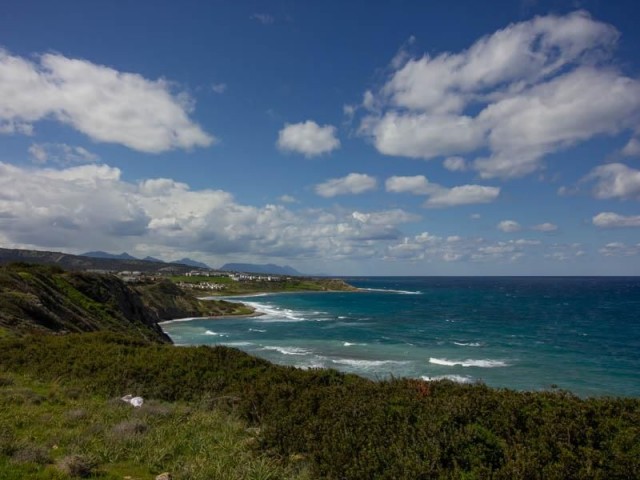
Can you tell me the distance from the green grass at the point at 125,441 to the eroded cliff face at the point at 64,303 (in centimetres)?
1706

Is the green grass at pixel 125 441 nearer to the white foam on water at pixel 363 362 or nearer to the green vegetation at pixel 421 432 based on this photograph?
the green vegetation at pixel 421 432

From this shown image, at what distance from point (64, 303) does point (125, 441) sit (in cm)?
3758

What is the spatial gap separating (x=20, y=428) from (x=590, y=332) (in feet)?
255

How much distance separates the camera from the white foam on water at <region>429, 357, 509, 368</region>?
145 ft

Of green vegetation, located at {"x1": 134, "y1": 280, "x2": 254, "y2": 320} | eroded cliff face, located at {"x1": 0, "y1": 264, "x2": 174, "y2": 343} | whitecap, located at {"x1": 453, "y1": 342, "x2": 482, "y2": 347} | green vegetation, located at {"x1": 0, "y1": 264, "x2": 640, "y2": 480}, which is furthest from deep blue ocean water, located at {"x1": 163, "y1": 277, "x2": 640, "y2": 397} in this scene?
green vegetation, located at {"x1": 0, "y1": 264, "x2": 640, "y2": 480}

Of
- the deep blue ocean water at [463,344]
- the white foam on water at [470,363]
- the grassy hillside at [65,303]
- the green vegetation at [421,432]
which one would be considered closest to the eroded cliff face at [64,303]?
the grassy hillside at [65,303]

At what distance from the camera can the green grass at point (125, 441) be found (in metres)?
7.91

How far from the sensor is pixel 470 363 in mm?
45312

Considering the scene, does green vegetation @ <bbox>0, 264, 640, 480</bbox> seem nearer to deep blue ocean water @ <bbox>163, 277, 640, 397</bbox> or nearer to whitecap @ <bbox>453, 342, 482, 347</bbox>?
deep blue ocean water @ <bbox>163, 277, 640, 397</bbox>

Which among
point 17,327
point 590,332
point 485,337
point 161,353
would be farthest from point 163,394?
point 590,332

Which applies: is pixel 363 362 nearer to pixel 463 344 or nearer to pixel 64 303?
pixel 463 344

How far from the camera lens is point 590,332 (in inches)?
2751

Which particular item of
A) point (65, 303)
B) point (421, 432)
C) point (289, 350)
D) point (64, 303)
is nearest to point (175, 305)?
point (289, 350)

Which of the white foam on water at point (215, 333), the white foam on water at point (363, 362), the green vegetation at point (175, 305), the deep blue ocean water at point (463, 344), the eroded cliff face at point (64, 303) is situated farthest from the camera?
the green vegetation at point (175, 305)
